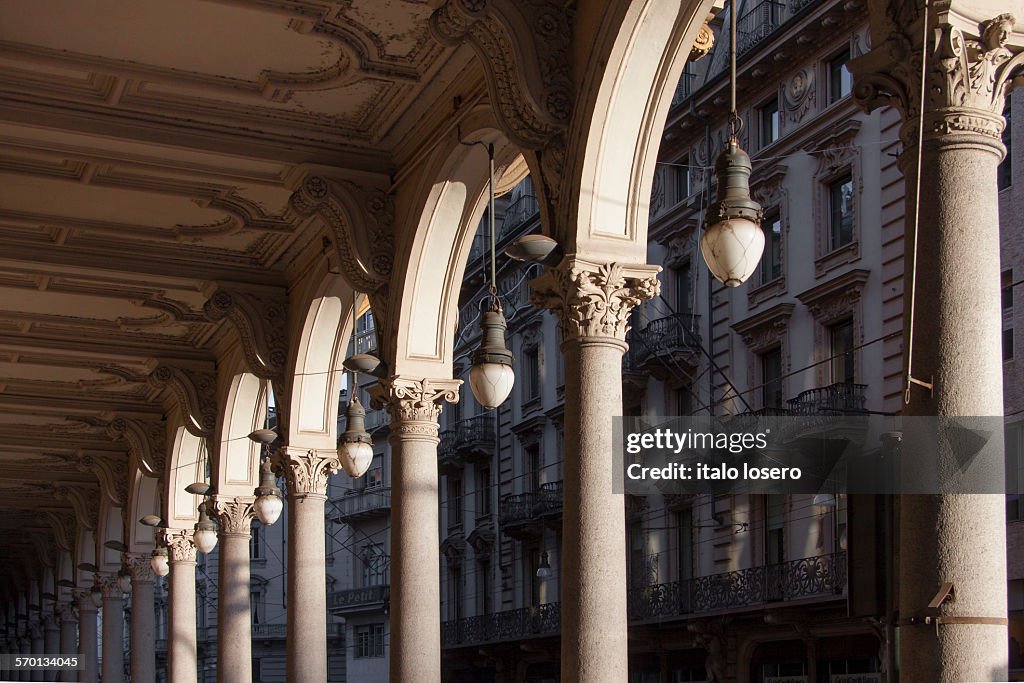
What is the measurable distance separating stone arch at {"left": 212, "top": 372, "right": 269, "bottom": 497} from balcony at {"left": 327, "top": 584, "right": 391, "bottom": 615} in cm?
2740

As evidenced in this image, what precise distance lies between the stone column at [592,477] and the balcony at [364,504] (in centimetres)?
3750

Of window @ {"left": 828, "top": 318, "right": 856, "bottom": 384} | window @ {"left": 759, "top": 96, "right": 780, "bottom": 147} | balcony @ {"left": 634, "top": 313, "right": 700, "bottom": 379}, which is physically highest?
window @ {"left": 759, "top": 96, "right": 780, "bottom": 147}

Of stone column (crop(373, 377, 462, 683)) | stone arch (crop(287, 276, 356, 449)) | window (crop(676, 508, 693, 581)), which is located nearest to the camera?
stone column (crop(373, 377, 462, 683))

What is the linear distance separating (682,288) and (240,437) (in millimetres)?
12780

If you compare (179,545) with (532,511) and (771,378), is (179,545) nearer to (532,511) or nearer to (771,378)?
(771,378)

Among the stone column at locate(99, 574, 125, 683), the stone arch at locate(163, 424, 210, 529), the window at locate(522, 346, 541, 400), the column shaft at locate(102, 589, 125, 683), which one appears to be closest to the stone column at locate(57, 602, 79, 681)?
the stone column at locate(99, 574, 125, 683)

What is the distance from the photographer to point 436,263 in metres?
14.9

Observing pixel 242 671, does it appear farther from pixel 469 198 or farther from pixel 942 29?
pixel 942 29

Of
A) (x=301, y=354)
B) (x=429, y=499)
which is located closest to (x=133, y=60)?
(x=429, y=499)

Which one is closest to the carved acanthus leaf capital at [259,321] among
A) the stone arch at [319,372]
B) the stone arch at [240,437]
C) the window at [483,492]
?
the stone arch at [319,372]

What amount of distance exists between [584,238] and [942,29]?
13.8ft

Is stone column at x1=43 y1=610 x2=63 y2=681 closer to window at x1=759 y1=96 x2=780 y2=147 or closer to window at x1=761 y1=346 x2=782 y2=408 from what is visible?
window at x1=761 y1=346 x2=782 y2=408

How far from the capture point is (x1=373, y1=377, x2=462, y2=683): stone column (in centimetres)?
1382

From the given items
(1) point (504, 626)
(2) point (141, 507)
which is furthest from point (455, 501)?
(2) point (141, 507)
